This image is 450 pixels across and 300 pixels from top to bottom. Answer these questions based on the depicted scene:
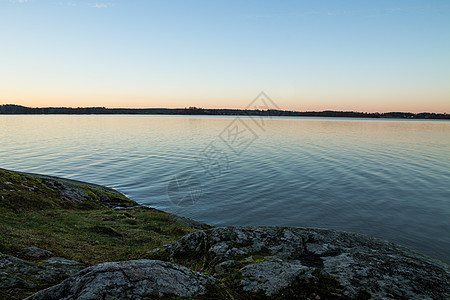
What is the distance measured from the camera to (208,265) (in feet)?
24.0

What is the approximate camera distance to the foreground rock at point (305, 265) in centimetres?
557

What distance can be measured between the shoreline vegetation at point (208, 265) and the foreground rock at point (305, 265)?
0.08 feet

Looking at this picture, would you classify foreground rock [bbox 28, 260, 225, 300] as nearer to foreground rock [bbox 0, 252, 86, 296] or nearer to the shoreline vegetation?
the shoreline vegetation

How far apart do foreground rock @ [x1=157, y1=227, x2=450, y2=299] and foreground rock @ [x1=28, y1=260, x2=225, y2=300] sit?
1086mm

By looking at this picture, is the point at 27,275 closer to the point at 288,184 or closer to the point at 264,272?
the point at 264,272

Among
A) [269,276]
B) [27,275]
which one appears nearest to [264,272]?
[269,276]

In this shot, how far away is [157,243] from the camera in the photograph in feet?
42.7

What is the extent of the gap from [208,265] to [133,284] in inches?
131

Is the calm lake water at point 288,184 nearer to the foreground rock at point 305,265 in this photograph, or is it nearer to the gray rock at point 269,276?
the foreground rock at point 305,265

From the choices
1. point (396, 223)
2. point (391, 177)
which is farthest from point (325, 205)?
point (391, 177)

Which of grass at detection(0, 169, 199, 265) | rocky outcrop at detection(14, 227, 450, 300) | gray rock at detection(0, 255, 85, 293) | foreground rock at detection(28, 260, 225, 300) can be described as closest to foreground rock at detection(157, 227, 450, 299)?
rocky outcrop at detection(14, 227, 450, 300)

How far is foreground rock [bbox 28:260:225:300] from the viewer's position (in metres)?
4.15

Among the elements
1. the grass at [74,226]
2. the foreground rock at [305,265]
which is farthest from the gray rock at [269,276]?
the grass at [74,226]

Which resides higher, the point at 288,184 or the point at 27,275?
the point at 27,275
